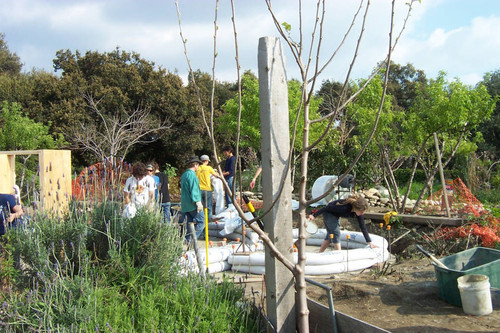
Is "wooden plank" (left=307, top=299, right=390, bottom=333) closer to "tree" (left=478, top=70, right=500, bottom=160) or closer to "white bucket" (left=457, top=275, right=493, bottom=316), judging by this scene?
"white bucket" (left=457, top=275, right=493, bottom=316)

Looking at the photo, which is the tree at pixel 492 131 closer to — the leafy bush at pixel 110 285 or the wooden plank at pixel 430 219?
the wooden plank at pixel 430 219

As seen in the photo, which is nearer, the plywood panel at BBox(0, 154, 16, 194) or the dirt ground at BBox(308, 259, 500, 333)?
the dirt ground at BBox(308, 259, 500, 333)

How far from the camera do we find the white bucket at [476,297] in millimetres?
3297

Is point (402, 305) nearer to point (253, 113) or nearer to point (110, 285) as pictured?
point (110, 285)

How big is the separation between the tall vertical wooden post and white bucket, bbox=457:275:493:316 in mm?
1323

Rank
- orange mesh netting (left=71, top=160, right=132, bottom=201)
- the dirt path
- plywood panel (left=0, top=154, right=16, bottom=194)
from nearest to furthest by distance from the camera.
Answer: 1. the dirt path
2. orange mesh netting (left=71, top=160, right=132, bottom=201)
3. plywood panel (left=0, top=154, right=16, bottom=194)

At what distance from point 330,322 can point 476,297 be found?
1.13 metres

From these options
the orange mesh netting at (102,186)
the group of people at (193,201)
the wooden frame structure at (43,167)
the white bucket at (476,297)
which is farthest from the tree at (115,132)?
the white bucket at (476,297)

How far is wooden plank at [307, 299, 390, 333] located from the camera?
2732 millimetres

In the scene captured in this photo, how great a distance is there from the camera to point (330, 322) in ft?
9.86

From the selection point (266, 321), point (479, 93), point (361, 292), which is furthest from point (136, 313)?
point (479, 93)

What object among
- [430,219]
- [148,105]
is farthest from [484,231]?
[148,105]

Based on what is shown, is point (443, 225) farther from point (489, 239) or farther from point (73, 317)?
point (73, 317)

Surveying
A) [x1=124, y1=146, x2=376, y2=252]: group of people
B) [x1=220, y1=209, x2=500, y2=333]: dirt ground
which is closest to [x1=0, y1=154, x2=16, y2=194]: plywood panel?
[x1=124, y1=146, x2=376, y2=252]: group of people
